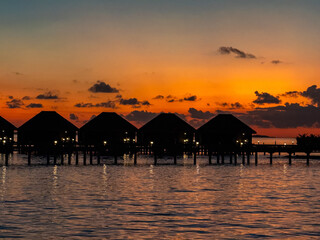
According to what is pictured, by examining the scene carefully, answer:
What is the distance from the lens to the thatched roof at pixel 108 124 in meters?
102

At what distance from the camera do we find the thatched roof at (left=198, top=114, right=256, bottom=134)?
4001 inches

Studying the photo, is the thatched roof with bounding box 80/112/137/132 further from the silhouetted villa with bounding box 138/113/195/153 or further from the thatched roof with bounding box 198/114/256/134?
the thatched roof with bounding box 198/114/256/134

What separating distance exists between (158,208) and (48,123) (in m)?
77.6

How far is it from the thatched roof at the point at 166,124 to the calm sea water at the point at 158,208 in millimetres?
51535

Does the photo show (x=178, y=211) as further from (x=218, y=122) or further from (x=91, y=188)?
(x=218, y=122)

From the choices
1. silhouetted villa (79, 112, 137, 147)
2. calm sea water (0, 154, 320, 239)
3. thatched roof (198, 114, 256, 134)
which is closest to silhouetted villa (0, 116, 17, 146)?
silhouetted villa (79, 112, 137, 147)

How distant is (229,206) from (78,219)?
A: 930 cm

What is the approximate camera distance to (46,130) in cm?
10400

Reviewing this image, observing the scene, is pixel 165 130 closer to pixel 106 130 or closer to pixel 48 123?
pixel 106 130

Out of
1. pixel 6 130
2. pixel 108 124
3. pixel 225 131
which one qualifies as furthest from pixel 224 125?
pixel 6 130

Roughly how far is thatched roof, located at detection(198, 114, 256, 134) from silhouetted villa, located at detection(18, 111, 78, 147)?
24819 millimetres

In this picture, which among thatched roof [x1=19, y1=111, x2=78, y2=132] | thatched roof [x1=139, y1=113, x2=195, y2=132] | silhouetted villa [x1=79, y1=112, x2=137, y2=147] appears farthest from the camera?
thatched roof [x1=19, y1=111, x2=78, y2=132]

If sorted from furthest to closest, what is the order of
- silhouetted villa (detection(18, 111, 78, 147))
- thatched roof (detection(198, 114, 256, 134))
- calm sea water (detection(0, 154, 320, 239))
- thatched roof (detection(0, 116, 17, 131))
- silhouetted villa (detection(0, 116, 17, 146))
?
thatched roof (detection(0, 116, 17, 131))
silhouetted villa (detection(0, 116, 17, 146))
silhouetted villa (detection(18, 111, 78, 147))
thatched roof (detection(198, 114, 256, 134))
calm sea water (detection(0, 154, 320, 239))

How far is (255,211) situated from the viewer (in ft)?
95.0
